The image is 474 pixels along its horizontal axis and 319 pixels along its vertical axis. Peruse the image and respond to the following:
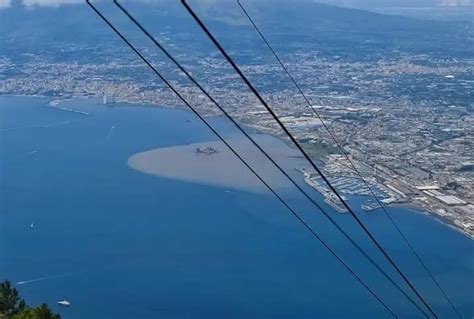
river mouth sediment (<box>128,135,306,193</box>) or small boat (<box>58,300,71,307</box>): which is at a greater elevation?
small boat (<box>58,300,71,307</box>)

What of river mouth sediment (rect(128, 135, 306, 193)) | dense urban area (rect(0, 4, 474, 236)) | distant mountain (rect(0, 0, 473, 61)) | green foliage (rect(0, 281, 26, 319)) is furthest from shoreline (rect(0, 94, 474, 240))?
green foliage (rect(0, 281, 26, 319))

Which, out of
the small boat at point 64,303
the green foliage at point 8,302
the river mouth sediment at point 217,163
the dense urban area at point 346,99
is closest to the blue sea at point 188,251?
the small boat at point 64,303

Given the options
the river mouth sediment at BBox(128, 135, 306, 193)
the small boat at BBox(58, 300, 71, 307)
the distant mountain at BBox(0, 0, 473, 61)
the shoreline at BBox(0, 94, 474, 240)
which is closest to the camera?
the small boat at BBox(58, 300, 71, 307)

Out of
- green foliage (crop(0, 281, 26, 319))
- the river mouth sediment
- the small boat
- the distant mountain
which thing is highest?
green foliage (crop(0, 281, 26, 319))

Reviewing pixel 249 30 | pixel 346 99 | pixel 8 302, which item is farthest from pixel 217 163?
pixel 249 30

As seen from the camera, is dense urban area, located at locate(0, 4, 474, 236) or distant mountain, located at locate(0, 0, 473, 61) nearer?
dense urban area, located at locate(0, 4, 474, 236)

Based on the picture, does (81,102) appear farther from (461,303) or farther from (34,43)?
(461,303)

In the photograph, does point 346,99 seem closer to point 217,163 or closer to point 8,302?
point 217,163

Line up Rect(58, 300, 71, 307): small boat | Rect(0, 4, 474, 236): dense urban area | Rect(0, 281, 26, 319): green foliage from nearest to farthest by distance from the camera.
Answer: Rect(0, 281, 26, 319): green foliage
Rect(58, 300, 71, 307): small boat
Rect(0, 4, 474, 236): dense urban area

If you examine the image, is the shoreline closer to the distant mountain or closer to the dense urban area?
A: the dense urban area
